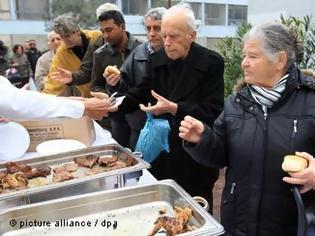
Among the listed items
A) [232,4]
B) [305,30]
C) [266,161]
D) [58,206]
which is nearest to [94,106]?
[58,206]

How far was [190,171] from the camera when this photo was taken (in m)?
2.18

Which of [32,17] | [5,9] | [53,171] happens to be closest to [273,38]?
[53,171]

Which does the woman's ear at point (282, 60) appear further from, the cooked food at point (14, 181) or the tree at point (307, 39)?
the tree at point (307, 39)

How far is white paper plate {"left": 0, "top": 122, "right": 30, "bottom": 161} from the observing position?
6.22 ft

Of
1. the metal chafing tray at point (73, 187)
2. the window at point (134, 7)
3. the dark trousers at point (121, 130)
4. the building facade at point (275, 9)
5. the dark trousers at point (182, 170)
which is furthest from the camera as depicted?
the window at point (134, 7)

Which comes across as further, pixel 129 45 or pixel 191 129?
pixel 129 45

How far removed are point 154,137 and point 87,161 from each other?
17.5 inches

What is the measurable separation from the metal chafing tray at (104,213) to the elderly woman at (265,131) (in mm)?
250

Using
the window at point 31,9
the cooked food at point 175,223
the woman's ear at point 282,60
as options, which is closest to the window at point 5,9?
the window at point 31,9

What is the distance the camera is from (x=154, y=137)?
79.8 inches

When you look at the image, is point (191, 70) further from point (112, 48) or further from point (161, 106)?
point (112, 48)

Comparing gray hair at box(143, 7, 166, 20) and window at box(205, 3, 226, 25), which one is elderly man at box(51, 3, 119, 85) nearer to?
gray hair at box(143, 7, 166, 20)

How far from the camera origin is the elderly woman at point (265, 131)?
4.53 feet

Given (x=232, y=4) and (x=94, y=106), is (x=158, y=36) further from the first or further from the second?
(x=232, y=4)
